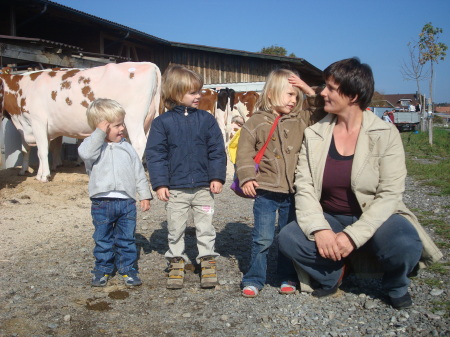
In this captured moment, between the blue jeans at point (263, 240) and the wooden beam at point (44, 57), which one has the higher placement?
the wooden beam at point (44, 57)

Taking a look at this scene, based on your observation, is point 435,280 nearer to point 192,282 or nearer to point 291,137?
point 291,137

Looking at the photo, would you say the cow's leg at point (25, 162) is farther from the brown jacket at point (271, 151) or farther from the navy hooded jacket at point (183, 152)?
the brown jacket at point (271, 151)

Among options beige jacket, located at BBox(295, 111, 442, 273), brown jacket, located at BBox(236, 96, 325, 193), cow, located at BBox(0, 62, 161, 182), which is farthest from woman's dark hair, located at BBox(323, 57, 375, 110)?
cow, located at BBox(0, 62, 161, 182)

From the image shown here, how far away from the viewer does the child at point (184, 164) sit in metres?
3.55

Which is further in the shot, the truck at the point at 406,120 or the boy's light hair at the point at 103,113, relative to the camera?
the truck at the point at 406,120

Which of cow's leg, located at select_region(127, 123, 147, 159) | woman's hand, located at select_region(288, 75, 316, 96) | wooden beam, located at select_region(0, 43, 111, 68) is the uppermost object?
wooden beam, located at select_region(0, 43, 111, 68)

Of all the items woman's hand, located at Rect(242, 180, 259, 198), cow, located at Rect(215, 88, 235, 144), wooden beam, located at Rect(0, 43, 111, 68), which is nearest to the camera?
woman's hand, located at Rect(242, 180, 259, 198)

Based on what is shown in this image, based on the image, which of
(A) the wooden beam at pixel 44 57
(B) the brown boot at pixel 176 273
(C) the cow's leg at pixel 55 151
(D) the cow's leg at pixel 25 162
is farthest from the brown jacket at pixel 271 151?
(A) the wooden beam at pixel 44 57

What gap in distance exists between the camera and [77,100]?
777 cm

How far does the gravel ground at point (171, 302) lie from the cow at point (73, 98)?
10.2 ft

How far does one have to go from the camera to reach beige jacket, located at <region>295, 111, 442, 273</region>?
119 inches

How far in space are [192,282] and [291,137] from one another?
1.39 m

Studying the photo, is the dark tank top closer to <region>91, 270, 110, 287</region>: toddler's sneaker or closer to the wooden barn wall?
<region>91, 270, 110, 287</region>: toddler's sneaker

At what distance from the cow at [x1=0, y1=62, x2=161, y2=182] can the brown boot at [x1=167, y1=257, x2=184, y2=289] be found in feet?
13.5
